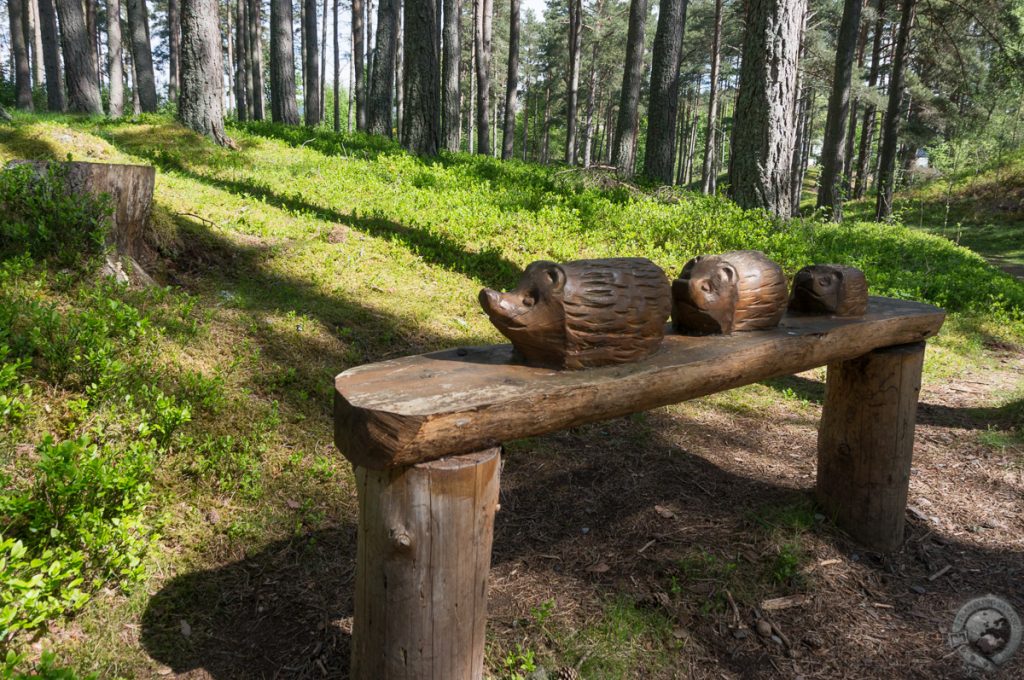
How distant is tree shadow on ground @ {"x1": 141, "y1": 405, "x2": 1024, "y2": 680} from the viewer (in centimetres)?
269

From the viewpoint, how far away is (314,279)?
5.73 m

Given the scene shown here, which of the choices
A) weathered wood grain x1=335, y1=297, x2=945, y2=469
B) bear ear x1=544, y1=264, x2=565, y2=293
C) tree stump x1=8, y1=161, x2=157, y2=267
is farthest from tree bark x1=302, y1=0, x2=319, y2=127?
bear ear x1=544, y1=264, x2=565, y2=293

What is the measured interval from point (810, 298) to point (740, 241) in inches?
184

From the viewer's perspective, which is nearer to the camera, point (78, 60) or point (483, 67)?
point (78, 60)

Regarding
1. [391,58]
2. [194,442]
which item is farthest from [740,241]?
[391,58]

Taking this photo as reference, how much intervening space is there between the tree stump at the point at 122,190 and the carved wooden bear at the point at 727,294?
409cm

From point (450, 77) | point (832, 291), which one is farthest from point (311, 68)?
point (832, 291)

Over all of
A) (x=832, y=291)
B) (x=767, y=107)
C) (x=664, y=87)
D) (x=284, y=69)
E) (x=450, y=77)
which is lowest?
(x=832, y=291)

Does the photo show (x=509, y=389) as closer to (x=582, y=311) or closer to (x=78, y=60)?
(x=582, y=311)

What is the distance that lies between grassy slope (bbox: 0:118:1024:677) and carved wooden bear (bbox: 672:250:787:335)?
140 cm

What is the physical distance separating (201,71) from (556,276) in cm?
929

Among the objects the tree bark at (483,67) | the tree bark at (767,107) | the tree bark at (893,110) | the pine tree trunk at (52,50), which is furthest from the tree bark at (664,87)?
the pine tree trunk at (52,50)

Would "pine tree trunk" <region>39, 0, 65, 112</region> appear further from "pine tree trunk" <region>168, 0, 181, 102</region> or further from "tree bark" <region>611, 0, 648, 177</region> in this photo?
"tree bark" <region>611, 0, 648, 177</region>

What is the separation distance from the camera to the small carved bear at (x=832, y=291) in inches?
131
